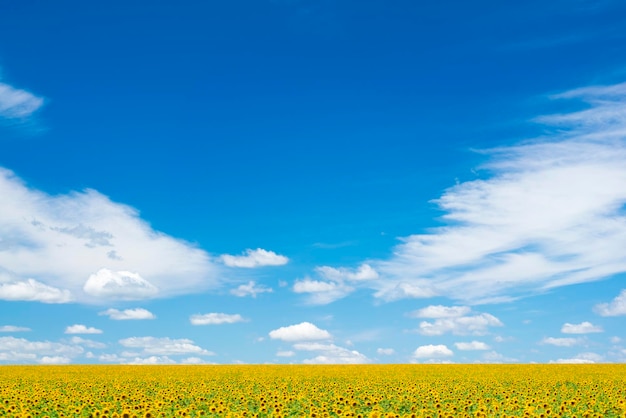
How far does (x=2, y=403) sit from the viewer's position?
74.6 ft

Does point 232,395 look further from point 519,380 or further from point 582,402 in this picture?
point 519,380

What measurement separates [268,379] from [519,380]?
49.6 ft

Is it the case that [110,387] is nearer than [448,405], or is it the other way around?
[448,405]

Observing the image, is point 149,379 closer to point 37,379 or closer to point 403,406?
point 37,379

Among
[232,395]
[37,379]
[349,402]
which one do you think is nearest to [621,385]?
[349,402]

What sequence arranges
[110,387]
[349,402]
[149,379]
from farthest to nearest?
[149,379], [110,387], [349,402]

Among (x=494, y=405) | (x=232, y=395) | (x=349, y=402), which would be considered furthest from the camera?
(x=232, y=395)

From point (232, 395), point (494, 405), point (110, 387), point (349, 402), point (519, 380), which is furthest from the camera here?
point (519, 380)

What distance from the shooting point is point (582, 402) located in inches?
941

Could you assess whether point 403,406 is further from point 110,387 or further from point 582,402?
point 110,387

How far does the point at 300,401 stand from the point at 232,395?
189 inches

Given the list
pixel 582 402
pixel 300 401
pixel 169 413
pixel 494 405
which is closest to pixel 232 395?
pixel 300 401

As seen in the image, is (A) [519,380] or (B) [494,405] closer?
(B) [494,405]

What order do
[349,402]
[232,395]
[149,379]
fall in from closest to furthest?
1. [349,402]
2. [232,395]
3. [149,379]
